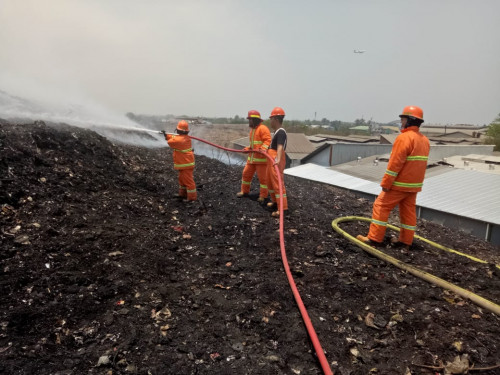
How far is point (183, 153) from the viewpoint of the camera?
6.73 metres

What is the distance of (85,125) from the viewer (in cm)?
1177

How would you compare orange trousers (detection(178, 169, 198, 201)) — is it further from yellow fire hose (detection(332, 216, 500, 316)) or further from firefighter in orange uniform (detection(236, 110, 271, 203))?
yellow fire hose (detection(332, 216, 500, 316))

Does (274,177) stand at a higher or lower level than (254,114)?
lower

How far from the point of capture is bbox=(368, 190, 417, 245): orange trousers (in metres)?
4.95

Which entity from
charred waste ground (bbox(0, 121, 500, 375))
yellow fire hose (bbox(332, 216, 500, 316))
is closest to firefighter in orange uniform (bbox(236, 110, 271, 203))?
charred waste ground (bbox(0, 121, 500, 375))

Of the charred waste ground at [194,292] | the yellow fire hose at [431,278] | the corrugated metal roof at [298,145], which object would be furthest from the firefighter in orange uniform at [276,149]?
the corrugated metal roof at [298,145]

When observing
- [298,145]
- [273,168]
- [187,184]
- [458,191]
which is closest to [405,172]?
[273,168]

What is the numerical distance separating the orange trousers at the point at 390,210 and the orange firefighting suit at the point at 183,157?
3804 mm

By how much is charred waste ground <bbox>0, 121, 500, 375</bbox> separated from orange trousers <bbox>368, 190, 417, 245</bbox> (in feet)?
1.00

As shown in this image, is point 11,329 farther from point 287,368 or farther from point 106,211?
point 106,211

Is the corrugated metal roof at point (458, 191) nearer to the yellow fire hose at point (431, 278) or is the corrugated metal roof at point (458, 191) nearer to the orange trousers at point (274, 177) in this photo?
the yellow fire hose at point (431, 278)

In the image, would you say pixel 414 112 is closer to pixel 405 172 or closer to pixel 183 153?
pixel 405 172

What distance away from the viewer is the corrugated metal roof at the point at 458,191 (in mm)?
9672

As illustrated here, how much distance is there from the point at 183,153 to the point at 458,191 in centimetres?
949
